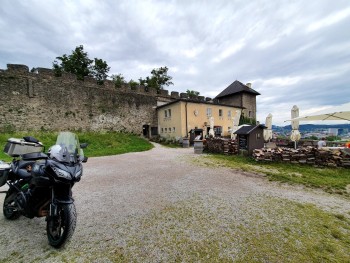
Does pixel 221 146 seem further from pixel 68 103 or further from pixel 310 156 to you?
pixel 68 103

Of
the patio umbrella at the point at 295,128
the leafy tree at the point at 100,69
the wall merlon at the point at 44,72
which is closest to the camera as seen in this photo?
the patio umbrella at the point at 295,128

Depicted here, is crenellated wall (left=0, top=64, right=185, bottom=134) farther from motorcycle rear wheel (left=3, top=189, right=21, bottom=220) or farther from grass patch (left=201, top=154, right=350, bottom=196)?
grass patch (left=201, top=154, right=350, bottom=196)

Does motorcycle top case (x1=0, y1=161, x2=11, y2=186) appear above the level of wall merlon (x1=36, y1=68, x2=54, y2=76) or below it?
below

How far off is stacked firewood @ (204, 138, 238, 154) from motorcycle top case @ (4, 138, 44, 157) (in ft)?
32.4

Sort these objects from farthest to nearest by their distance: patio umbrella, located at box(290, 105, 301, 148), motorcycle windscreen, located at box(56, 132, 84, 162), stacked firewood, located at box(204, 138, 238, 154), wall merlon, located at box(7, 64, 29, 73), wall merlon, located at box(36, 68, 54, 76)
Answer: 1. wall merlon, located at box(36, 68, 54, 76)
2. wall merlon, located at box(7, 64, 29, 73)
3. stacked firewood, located at box(204, 138, 238, 154)
4. patio umbrella, located at box(290, 105, 301, 148)
5. motorcycle windscreen, located at box(56, 132, 84, 162)

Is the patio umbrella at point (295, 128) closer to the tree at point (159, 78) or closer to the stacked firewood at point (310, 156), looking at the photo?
the stacked firewood at point (310, 156)

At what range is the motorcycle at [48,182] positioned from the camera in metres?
2.29

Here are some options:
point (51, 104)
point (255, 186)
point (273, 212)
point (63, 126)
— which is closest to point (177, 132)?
point (63, 126)

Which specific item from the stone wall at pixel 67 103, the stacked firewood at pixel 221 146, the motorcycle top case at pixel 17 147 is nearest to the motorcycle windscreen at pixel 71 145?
the motorcycle top case at pixel 17 147

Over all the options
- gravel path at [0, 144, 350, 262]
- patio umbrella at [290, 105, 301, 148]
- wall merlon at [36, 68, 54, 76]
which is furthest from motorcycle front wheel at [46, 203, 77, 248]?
wall merlon at [36, 68, 54, 76]

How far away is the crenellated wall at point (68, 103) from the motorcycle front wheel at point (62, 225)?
1694 cm

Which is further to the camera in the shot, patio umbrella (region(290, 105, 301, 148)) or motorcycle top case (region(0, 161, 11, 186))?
patio umbrella (region(290, 105, 301, 148))

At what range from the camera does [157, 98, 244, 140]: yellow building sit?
60.2 ft

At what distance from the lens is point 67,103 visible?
1723 cm
